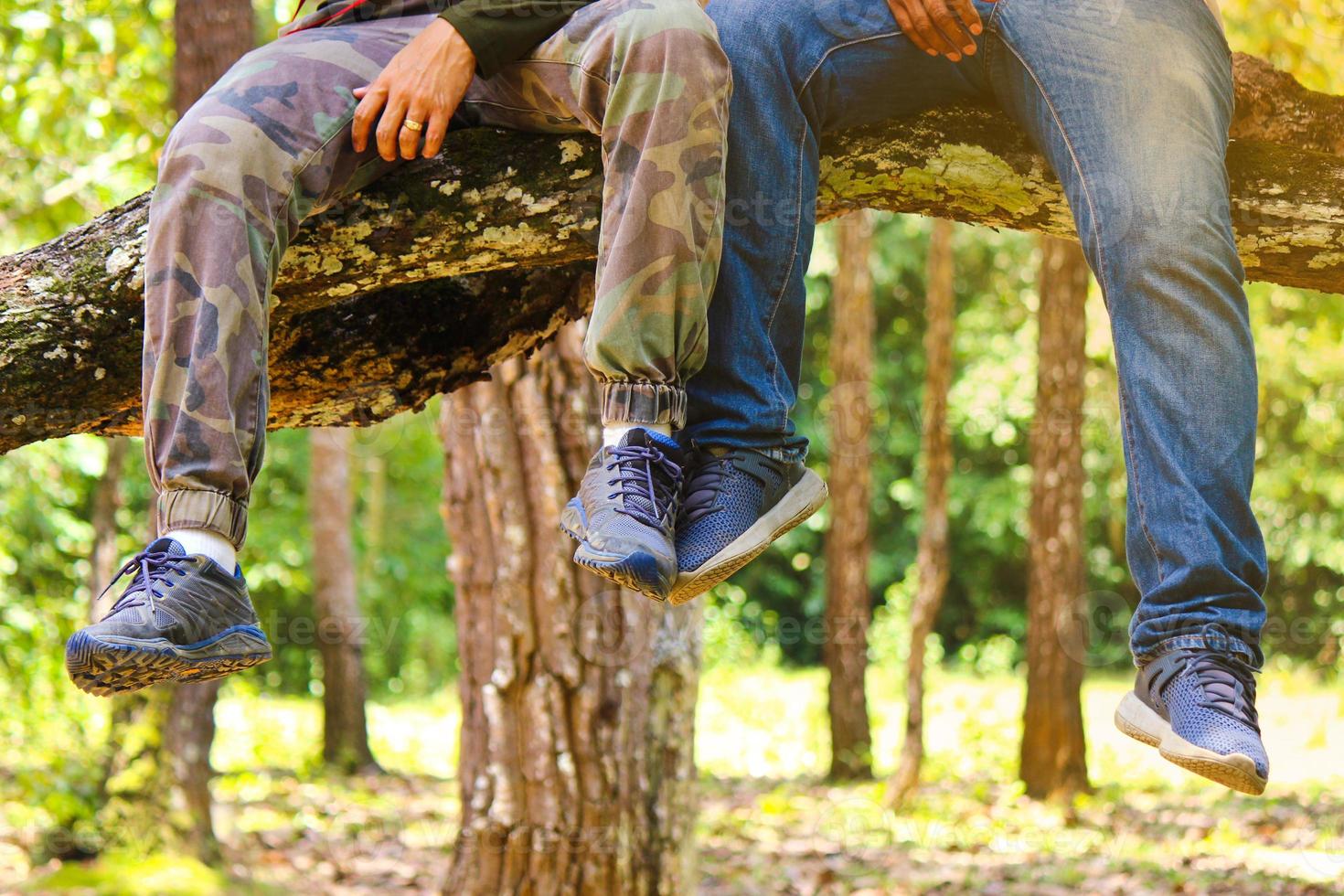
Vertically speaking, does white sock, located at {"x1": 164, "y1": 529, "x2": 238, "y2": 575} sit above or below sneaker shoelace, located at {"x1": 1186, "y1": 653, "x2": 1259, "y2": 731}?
above

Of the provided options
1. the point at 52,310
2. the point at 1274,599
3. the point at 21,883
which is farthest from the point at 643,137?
the point at 1274,599

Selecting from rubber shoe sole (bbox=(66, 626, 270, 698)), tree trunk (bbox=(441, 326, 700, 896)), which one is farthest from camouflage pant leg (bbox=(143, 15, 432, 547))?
tree trunk (bbox=(441, 326, 700, 896))

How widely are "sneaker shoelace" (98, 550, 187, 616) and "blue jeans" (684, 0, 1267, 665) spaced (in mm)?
894

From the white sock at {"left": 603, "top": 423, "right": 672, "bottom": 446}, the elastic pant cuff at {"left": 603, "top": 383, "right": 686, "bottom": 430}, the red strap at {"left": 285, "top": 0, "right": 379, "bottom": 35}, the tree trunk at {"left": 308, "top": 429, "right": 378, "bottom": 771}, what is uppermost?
the red strap at {"left": 285, "top": 0, "right": 379, "bottom": 35}

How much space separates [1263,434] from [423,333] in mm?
A: 14671

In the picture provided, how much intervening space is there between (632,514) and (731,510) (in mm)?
204

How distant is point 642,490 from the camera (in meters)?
1.95

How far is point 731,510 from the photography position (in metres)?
2.03

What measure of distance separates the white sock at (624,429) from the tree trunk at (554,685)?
2116mm

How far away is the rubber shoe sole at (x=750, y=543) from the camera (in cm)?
196

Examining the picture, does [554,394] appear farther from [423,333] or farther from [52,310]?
[52,310]

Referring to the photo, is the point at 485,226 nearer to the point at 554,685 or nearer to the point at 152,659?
the point at 152,659

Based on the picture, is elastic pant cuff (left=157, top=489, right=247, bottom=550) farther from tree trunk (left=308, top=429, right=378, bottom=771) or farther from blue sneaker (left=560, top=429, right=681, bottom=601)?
tree trunk (left=308, top=429, right=378, bottom=771)

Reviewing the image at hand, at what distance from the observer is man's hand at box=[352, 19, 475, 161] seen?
2.20m
